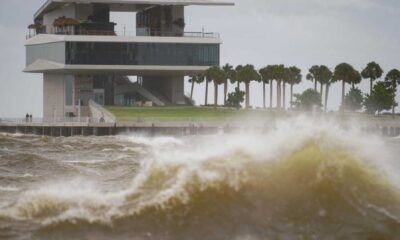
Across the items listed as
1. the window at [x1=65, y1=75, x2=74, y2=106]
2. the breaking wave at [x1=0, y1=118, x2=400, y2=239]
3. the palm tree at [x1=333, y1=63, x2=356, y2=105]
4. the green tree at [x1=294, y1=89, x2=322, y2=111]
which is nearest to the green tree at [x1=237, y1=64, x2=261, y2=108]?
the green tree at [x1=294, y1=89, x2=322, y2=111]

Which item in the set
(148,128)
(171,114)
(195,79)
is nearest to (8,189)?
(148,128)

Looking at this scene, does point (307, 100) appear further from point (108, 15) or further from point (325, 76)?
point (108, 15)

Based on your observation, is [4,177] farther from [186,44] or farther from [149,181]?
[186,44]

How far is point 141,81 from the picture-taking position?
13238 cm

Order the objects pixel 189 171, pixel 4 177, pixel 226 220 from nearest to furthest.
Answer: pixel 226 220, pixel 189 171, pixel 4 177

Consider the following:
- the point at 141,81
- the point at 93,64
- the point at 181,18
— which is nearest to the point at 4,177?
the point at 93,64

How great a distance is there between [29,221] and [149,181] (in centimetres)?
254

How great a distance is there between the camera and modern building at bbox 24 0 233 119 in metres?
115

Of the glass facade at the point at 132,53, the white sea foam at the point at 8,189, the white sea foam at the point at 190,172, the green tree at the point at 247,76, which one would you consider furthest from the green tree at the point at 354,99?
the white sea foam at the point at 190,172

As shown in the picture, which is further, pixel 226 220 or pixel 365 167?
pixel 365 167

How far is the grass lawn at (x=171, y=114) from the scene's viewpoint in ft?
312

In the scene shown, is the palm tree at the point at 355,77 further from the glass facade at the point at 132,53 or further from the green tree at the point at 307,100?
the glass facade at the point at 132,53

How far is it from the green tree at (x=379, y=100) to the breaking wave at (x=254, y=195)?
112068 millimetres

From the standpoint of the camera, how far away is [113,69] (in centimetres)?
11588
